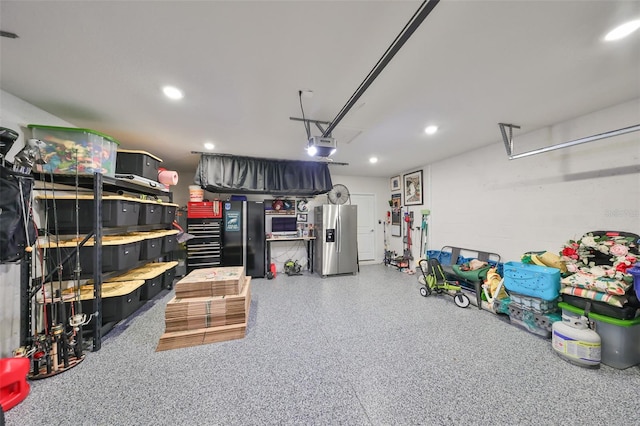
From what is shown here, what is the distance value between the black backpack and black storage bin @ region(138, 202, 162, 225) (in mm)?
984

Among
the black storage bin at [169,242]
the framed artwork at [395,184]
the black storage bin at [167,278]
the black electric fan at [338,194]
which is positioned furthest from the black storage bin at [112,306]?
the framed artwork at [395,184]

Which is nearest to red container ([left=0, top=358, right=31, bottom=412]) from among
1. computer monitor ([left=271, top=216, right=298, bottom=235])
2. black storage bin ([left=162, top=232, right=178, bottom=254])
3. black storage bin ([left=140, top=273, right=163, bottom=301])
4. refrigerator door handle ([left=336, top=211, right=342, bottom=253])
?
black storage bin ([left=140, top=273, right=163, bottom=301])

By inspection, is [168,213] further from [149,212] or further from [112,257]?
[112,257]

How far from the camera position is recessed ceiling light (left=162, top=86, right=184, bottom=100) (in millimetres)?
1884

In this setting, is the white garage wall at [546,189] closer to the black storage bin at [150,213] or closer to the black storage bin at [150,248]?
the black storage bin at [150,213]

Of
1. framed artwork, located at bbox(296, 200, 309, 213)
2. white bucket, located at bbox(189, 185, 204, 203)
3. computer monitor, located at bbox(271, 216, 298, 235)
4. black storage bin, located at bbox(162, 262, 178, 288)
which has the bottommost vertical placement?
black storage bin, located at bbox(162, 262, 178, 288)

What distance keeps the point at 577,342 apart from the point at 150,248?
178 inches

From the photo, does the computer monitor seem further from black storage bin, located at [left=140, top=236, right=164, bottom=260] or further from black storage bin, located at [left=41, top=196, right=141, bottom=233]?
black storage bin, located at [left=41, top=196, right=141, bottom=233]

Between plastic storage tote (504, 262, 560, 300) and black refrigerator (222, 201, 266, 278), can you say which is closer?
plastic storage tote (504, 262, 560, 300)

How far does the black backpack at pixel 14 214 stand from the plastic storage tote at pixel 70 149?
324 millimetres

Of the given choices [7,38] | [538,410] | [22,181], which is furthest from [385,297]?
[7,38]

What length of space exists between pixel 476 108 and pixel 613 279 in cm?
195

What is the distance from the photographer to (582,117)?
2492 mm

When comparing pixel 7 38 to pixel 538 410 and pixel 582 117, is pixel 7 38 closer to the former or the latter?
pixel 538 410
